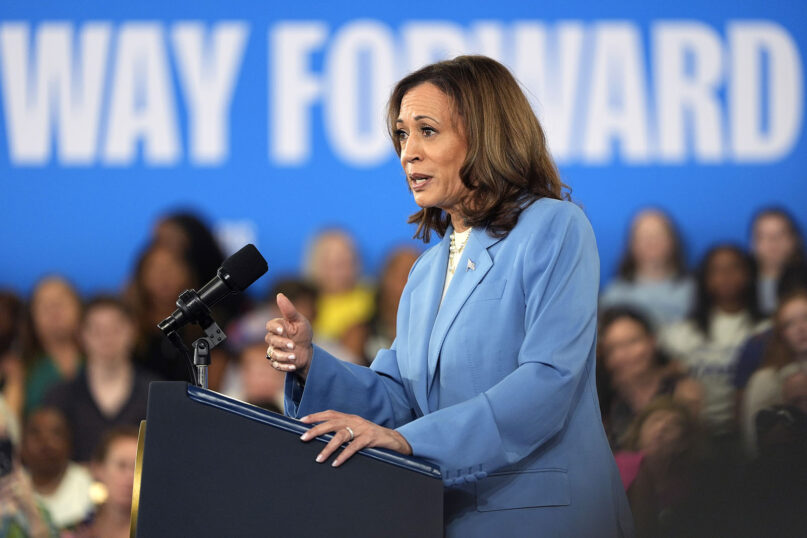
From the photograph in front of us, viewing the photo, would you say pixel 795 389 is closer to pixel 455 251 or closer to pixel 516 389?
pixel 455 251

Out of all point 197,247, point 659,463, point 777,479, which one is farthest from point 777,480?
point 197,247

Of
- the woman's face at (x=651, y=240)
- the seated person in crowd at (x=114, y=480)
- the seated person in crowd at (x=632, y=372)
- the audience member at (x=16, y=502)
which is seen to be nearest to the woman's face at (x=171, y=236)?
the seated person in crowd at (x=114, y=480)

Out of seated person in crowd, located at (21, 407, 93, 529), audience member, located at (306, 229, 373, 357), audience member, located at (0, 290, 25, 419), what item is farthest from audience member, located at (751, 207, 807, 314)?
audience member, located at (0, 290, 25, 419)

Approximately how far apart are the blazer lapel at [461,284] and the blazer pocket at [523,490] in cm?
26

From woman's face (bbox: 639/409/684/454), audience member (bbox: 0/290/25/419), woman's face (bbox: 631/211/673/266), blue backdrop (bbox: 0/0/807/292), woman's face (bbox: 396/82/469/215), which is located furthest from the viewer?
blue backdrop (bbox: 0/0/807/292)

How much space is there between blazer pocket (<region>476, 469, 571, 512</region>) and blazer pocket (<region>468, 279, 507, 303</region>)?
13.9 inches

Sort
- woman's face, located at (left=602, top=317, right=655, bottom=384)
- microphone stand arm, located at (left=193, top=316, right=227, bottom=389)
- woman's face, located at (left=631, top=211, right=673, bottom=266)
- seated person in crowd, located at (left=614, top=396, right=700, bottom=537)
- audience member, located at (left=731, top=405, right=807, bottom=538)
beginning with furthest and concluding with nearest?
woman's face, located at (left=631, top=211, right=673, bottom=266) < woman's face, located at (left=602, top=317, right=655, bottom=384) < seated person in crowd, located at (left=614, top=396, right=700, bottom=537) < audience member, located at (left=731, top=405, right=807, bottom=538) < microphone stand arm, located at (left=193, top=316, right=227, bottom=389)

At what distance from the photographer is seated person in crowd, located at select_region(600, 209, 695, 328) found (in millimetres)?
4941

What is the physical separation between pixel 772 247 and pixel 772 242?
0.03m

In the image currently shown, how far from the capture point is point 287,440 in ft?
4.95

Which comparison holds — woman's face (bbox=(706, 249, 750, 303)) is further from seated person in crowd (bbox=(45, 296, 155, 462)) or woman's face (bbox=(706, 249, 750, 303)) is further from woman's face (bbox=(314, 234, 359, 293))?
seated person in crowd (bbox=(45, 296, 155, 462))

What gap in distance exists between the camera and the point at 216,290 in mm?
1723

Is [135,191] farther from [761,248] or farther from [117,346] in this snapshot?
[761,248]

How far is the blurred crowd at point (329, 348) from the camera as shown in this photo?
4496 millimetres
